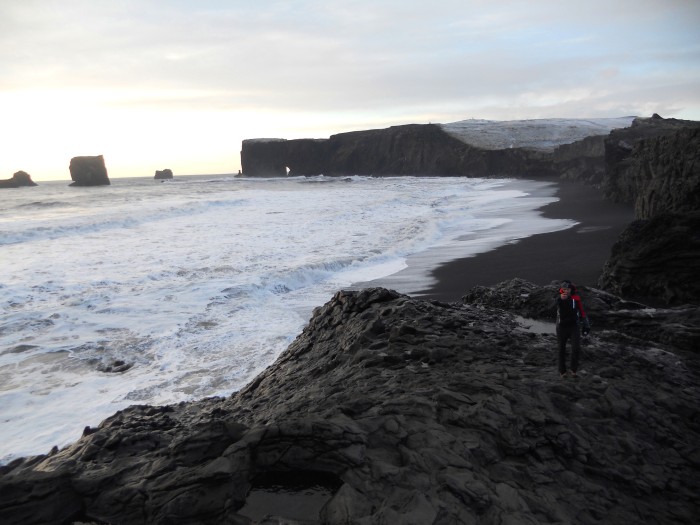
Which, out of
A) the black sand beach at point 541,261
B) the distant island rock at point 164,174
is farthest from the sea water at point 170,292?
the distant island rock at point 164,174

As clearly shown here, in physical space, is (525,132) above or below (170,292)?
above

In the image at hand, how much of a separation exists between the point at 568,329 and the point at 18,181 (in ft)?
397

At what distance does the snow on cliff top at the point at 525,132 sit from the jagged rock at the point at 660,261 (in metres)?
71.4

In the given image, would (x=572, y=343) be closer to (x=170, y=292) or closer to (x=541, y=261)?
(x=541, y=261)

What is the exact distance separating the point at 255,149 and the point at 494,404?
11420cm

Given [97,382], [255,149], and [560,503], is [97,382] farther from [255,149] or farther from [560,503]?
[255,149]

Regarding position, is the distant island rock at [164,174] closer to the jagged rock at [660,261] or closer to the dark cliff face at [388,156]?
the dark cliff face at [388,156]

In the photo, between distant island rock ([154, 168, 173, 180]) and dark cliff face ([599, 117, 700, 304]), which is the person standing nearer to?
dark cliff face ([599, 117, 700, 304])

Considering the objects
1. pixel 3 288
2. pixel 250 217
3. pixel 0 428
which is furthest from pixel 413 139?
pixel 0 428

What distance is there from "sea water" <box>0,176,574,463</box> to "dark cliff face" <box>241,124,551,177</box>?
153 feet

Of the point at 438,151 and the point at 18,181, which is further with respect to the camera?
the point at 18,181

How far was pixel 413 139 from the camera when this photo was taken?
9050 centimetres

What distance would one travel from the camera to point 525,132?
88.6 m

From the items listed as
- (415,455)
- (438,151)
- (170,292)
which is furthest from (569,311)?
(438,151)
